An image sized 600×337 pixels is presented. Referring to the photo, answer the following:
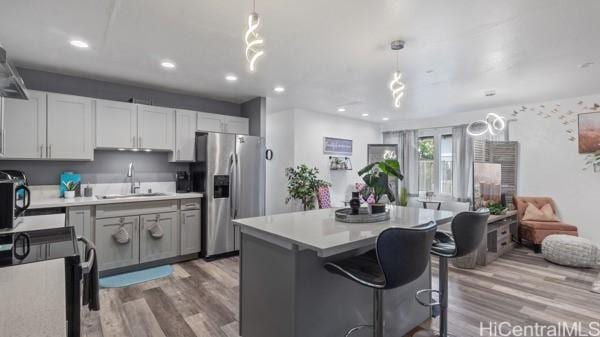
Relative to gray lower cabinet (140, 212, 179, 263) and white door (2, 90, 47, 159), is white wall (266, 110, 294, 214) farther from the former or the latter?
white door (2, 90, 47, 159)

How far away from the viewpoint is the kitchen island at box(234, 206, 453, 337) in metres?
1.68

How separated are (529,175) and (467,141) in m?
1.22

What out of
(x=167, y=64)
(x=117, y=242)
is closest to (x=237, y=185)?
(x=117, y=242)

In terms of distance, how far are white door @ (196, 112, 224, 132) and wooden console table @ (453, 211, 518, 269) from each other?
3982 millimetres

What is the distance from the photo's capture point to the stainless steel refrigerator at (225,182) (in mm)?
4129

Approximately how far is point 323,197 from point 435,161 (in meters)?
2.85

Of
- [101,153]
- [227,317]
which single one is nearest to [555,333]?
[227,317]

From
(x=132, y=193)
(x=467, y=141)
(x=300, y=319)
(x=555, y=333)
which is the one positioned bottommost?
(x=555, y=333)

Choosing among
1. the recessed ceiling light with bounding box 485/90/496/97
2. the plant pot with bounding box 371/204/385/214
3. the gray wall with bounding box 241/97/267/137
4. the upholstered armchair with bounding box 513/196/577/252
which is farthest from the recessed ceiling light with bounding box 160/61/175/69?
the upholstered armchair with bounding box 513/196/577/252

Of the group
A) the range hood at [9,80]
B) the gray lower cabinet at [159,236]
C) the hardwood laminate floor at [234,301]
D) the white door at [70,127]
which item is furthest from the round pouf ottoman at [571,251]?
the white door at [70,127]

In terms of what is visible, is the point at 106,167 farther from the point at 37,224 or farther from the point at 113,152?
the point at 37,224

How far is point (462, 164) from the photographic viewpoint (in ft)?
19.6

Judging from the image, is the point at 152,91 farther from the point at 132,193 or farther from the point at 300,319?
the point at 300,319

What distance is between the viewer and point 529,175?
5.26 meters
